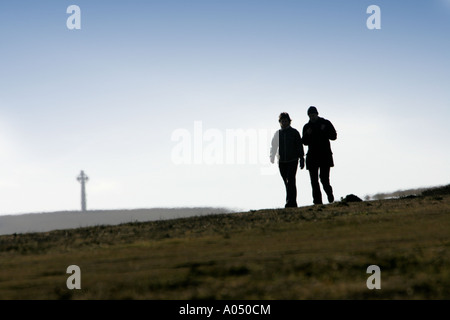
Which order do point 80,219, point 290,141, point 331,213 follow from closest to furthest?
point 331,213
point 290,141
point 80,219

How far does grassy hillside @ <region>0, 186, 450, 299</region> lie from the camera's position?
4.51 m

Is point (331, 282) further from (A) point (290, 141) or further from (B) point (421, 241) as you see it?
A: (A) point (290, 141)

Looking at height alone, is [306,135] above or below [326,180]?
above

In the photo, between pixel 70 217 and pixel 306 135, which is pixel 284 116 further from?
pixel 70 217

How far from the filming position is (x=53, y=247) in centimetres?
709

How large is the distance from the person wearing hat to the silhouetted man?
0.30 metres

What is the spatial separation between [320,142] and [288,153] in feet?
2.63

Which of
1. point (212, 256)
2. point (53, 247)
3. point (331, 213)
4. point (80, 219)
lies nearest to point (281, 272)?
point (212, 256)

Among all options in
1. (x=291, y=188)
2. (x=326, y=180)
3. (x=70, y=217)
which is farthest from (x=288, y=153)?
(x=70, y=217)

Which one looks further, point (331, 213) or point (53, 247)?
point (331, 213)

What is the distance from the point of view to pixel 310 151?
13555 millimetres

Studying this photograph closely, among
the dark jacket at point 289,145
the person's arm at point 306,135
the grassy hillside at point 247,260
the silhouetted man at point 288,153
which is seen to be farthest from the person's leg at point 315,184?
the grassy hillside at point 247,260

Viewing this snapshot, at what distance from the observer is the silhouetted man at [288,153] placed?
1321cm

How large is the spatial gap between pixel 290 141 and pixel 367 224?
6186mm
